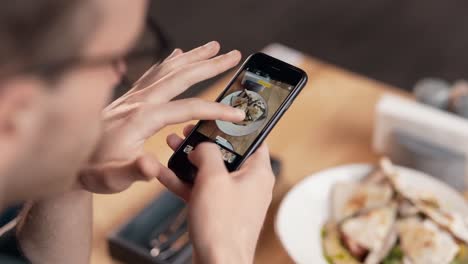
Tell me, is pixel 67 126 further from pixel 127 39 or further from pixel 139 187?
pixel 139 187

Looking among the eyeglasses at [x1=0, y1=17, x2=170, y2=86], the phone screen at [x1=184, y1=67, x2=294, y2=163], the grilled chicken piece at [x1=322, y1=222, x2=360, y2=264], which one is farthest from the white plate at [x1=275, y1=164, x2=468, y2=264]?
the eyeglasses at [x1=0, y1=17, x2=170, y2=86]

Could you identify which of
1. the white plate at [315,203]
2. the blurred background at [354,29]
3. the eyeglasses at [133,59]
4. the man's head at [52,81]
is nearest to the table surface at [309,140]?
the white plate at [315,203]

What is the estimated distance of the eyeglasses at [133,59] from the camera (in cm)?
40

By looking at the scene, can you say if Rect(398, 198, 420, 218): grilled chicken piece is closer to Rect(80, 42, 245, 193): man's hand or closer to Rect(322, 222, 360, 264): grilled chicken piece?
Rect(322, 222, 360, 264): grilled chicken piece

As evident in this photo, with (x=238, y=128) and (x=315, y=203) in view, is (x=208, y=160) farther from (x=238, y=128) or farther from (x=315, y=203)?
(x=315, y=203)

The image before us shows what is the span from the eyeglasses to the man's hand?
0.03 m

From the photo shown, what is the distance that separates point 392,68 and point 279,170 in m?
1.51

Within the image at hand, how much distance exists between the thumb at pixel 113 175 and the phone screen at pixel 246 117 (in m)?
0.08

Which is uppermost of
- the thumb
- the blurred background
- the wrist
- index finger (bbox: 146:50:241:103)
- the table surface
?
index finger (bbox: 146:50:241:103)

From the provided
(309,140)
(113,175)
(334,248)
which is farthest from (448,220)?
(113,175)

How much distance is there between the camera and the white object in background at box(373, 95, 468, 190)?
3.36 ft

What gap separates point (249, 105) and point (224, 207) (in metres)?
0.15

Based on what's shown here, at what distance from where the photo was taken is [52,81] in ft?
1.34

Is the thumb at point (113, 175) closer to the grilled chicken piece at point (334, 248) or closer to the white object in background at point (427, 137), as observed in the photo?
the grilled chicken piece at point (334, 248)
